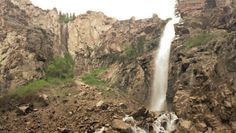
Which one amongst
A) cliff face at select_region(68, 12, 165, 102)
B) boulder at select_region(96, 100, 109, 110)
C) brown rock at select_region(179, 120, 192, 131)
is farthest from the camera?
cliff face at select_region(68, 12, 165, 102)

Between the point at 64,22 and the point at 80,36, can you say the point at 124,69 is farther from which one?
the point at 64,22

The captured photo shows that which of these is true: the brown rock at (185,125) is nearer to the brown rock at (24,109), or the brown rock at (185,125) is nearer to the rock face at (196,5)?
the brown rock at (24,109)

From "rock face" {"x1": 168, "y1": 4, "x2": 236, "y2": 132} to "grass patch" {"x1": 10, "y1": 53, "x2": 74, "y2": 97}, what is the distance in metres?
14.7

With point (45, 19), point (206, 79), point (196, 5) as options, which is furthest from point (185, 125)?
point (45, 19)

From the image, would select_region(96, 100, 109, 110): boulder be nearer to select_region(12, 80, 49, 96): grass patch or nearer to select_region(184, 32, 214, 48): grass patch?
select_region(12, 80, 49, 96): grass patch

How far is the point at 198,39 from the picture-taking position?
58.1 metres

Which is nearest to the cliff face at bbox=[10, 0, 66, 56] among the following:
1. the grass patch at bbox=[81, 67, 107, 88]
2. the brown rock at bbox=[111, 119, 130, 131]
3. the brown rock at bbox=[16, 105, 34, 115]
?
the grass patch at bbox=[81, 67, 107, 88]

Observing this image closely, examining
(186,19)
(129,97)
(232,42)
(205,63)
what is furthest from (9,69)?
(186,19)

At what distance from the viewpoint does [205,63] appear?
160 ft

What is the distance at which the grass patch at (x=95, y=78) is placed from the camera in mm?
61162

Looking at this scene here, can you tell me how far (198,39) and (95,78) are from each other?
17.2 metres

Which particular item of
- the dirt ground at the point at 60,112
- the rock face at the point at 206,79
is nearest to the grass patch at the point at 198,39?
the rock face at the point at 206,79

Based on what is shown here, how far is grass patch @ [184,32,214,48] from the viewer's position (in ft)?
185

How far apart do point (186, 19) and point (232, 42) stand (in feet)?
73.6
